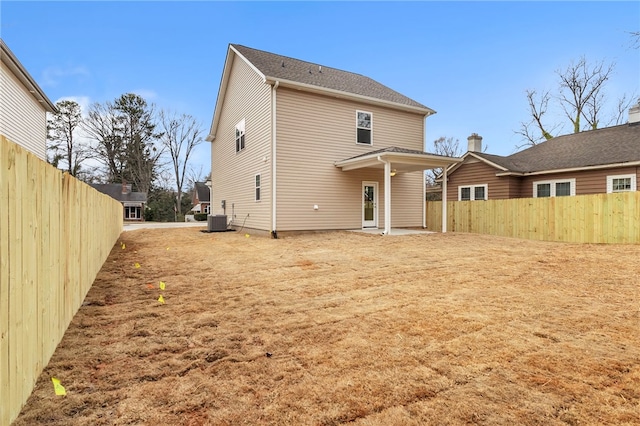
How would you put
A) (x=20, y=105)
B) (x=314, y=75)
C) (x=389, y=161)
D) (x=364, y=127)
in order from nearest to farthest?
1. (x=389, y=161)
2. (x=20, y=105)
3. (x=364, y=127)
4. (x=314, y=75)

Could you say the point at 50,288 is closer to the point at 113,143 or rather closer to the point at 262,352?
the point at 262,352

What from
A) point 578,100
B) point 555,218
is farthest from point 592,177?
point 578,100

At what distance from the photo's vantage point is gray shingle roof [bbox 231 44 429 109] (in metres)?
11.9

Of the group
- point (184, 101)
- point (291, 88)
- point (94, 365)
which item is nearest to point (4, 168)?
point (94, 365)

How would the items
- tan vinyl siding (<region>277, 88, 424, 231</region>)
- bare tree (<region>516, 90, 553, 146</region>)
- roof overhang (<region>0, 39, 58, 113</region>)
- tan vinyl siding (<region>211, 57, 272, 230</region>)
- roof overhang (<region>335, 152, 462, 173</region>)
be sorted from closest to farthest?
roof overhang (<region>0, 39, 58, 113</region>), roof overhang (<region>335, 152, 462, 173</region>), tan vinyl siding (<region>277, 88, 424, 231</region>), tan vinyl siding (<region>211, 57, 272, 230</region>), bare tree (<region>516, 90, 553, 146</region>)

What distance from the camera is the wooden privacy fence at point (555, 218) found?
9.15 metres

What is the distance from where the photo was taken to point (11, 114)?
1096 centimetres

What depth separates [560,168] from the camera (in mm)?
13875

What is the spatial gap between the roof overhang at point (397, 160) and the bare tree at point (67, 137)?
112 ft

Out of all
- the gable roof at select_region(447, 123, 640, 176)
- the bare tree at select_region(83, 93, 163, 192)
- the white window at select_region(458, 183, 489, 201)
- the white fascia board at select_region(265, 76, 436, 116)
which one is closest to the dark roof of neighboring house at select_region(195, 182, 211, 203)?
the bare tree at select_region(83, 93, 163, 192)

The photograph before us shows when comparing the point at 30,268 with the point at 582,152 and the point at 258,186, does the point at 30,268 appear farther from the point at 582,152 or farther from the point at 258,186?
the point at 582,152

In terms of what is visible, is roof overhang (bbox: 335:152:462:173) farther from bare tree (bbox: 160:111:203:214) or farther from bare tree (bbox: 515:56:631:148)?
bare tree (bbox: 160:111:203:214)

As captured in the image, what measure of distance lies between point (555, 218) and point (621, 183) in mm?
4337

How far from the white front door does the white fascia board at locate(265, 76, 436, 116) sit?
3.17m
